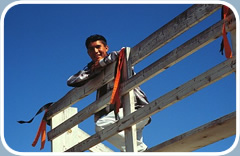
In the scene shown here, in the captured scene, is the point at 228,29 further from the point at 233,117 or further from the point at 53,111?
the point at 53,111

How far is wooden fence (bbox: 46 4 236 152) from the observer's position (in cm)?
496

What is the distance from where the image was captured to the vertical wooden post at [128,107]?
5.67m

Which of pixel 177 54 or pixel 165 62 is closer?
pixel 177 54

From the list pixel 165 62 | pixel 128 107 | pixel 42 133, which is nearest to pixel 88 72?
pixel 128 107

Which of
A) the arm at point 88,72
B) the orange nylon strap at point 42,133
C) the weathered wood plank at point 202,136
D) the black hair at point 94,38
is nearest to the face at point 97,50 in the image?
the black hair at point 94,38

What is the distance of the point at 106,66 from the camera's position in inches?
249

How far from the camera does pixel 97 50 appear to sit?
701 centimetres

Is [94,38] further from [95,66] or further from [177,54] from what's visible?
[177,54]

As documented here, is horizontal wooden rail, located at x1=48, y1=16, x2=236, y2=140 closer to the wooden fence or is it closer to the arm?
the wooden fence

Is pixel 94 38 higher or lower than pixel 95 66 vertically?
higher

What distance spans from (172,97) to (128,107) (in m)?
0.68

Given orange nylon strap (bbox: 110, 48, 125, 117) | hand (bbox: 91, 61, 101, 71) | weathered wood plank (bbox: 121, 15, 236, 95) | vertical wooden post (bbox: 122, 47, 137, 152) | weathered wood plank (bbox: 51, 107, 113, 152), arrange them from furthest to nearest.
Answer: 1. weathered wood plank (bbox: 51, 107, 113, 152)
2. hand (bbox: 91, 61, 101, 71)
3. orange nylon strap (bbox: 110, 48, 125, 117)
4. vertical wooden post (bbox: 122, 47, 137, 152)
5. weathered wood plank (bbox: 121, 15, 236, 95)

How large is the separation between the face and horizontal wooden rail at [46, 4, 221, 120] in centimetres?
46

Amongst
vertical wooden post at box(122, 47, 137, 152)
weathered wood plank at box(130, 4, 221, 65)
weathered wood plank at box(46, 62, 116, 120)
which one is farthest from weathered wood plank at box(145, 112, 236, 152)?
weathered wood plank at box(46, 62, 116, 120)
